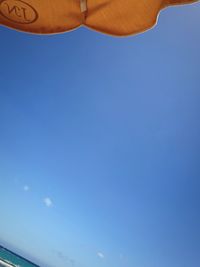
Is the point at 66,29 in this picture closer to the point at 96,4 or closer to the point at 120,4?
the point at 96,4

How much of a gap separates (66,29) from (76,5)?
0.13 m

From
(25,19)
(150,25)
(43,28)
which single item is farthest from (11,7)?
(150,25)

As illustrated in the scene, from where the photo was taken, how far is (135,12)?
4.68 feet

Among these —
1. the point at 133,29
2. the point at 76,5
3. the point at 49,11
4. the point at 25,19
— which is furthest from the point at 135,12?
the point at 25,19

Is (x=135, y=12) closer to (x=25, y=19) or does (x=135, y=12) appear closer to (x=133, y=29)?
(x=133, y=29)

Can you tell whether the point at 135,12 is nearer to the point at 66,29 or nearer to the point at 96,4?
the point at 96,4

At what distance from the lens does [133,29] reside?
148cm

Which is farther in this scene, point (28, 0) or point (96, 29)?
point (96, 29)

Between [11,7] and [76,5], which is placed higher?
[76,5]

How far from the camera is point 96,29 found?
154cm

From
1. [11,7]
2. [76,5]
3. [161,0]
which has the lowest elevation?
[11,7]

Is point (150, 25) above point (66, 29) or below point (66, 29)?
above

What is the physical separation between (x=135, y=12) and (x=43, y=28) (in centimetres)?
49

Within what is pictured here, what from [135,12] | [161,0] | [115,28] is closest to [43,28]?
[115,28]
